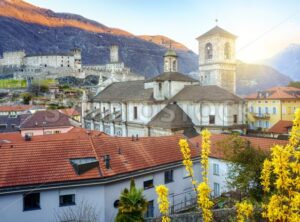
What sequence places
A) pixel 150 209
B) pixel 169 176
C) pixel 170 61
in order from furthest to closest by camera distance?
pixel 170 61, pixel 169 176, pixel 150 209

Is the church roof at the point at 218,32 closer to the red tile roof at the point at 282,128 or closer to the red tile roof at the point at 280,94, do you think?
the red tile roof at the point at 280,94

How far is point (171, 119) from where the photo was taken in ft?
111

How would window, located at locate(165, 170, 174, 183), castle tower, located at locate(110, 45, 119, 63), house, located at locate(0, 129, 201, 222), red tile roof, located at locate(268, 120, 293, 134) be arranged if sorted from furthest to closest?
castle tower, located at locate(110, 45, 119, 63), red tile roof, located at locate(268, 120, 293, 134), window, located at locate(165, 170, 174, 183), house, located at locate(0, 129, 201, 222)

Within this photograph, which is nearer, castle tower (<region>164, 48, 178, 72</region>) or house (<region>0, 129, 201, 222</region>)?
house (<region>0, 129, 201, 222</region>)

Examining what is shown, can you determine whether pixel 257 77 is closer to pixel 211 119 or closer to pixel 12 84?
pixel 12 84

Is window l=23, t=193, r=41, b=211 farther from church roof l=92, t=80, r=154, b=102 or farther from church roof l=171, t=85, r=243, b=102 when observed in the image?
church roof l=92, t=80, r=154, b=102

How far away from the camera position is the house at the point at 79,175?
43.5ft

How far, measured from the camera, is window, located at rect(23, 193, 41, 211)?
1325 cm

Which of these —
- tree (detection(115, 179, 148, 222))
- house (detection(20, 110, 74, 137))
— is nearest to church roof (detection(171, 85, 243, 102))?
house (detection(20, 110, 74, 137))

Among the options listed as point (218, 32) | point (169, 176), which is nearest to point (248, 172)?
point (169, 176)

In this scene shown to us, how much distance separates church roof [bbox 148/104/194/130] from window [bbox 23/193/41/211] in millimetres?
19830

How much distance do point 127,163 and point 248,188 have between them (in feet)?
21.1

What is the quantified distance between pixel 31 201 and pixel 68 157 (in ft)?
9.16

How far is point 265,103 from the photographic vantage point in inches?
1951
